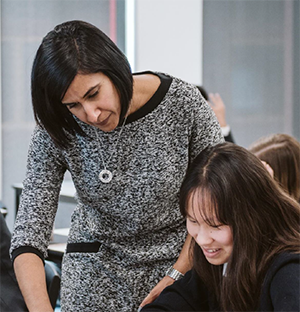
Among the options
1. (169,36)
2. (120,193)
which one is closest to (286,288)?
(120,193)

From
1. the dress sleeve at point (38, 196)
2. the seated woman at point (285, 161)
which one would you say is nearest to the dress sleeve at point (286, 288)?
the dress sleeve at point (38, 196)

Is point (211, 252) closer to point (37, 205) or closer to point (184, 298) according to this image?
point (184, 298)

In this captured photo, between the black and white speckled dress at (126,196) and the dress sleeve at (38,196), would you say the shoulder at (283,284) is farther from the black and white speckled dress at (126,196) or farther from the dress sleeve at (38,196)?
the dress sleeve at (38,196)

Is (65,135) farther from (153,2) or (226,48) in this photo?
(226,48)

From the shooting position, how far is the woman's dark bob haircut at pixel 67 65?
3.39 feet

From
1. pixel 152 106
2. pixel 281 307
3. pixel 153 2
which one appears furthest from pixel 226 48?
pixel 281 307

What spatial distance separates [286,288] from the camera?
3.05 feet

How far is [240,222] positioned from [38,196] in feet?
1.47

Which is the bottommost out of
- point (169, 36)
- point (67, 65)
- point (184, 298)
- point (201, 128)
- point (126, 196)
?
point (184, 298)

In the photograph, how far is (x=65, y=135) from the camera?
3.85 ft

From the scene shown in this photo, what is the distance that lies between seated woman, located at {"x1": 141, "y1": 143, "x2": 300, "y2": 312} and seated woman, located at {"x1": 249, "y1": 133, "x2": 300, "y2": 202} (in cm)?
99

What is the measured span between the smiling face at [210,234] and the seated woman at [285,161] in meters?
1.00

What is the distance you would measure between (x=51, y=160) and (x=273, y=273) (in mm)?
533

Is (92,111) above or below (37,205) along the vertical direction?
above
